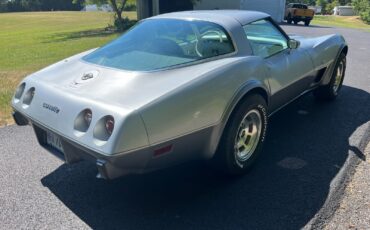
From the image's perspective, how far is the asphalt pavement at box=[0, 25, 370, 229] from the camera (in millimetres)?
2727

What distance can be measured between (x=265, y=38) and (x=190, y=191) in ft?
6.52

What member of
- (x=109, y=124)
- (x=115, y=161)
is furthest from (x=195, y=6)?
(x=115, y=161)

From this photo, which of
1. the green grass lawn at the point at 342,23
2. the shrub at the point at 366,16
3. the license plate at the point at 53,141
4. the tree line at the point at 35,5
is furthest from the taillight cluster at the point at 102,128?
the tree line at the point at 35,5

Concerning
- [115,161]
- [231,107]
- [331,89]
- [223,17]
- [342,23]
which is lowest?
Answer: [342,23]

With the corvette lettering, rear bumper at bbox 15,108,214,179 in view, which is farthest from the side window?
the corvette lettering

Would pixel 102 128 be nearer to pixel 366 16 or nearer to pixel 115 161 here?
pixel 115 161

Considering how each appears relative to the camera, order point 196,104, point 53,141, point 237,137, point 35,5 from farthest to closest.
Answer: point 35,5, point 237,137, point 53,141, point 196,104

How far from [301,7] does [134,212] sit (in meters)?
→ 27.7

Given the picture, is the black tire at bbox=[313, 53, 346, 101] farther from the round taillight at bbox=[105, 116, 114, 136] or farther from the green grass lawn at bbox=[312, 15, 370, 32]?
the green grass lawn at bbox=[312, 15, 370, 32]

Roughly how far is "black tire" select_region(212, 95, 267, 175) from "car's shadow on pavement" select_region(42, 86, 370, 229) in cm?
14

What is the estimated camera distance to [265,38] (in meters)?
4.05

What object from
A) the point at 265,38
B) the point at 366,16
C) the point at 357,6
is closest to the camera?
the point at 265,38

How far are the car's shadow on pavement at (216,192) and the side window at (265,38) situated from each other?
1.03 metres

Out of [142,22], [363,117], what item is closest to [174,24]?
[142,22]
